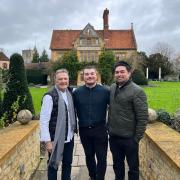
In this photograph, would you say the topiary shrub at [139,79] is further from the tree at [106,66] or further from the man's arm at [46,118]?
the man's arm at [46,118]

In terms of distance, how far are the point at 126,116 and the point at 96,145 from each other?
0.78m

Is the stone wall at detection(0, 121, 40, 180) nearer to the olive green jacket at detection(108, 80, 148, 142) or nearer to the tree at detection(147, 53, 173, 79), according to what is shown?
the olive green jacket at detection(108, 80, 148, 142)

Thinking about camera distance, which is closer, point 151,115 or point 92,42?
point 151,115

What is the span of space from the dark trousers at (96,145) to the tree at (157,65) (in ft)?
191

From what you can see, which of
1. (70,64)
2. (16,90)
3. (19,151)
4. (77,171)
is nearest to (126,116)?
(19,151)

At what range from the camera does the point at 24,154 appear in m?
5.98

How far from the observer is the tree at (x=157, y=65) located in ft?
205

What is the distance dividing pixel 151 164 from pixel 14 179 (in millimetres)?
2172

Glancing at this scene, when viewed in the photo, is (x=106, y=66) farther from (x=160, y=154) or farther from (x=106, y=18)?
(x=160, y=154)

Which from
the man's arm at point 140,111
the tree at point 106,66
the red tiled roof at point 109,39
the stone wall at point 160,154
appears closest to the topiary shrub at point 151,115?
the stone wall at point 160,154

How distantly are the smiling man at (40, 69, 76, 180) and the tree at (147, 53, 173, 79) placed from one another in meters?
58.6

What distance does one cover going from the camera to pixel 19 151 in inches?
217

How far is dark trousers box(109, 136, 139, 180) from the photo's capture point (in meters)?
4.93

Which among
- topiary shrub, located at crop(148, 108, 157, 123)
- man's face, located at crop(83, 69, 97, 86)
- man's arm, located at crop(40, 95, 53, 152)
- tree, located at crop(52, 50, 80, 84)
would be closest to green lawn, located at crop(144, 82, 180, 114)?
topiary shrub, located at crop(148, 108, 157, 123)
